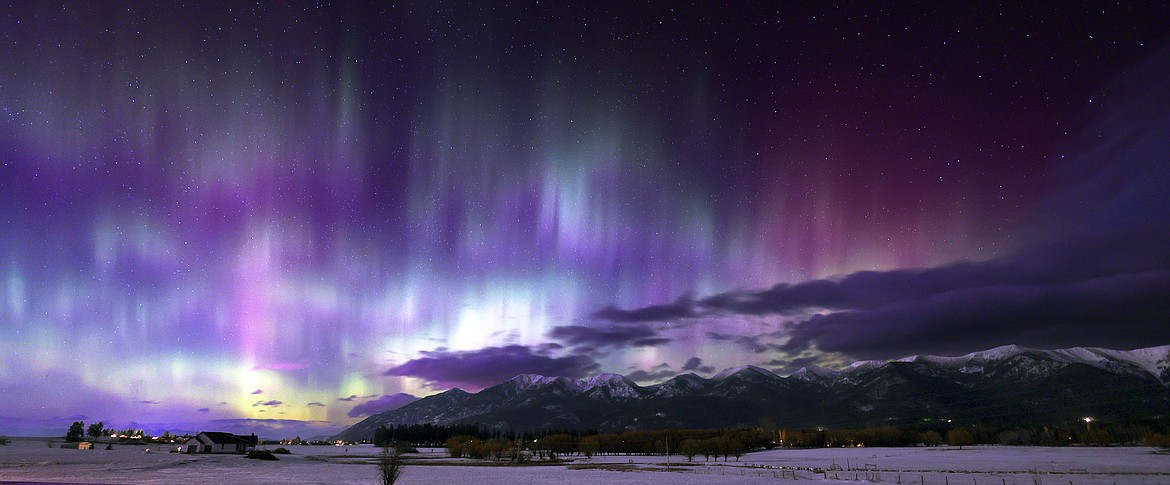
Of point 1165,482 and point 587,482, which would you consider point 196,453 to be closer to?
point 587,482

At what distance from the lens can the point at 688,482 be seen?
73.8m

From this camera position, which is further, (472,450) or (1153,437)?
(1153,437)

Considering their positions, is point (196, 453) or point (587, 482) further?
point (196, 453)

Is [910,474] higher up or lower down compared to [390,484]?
lower down

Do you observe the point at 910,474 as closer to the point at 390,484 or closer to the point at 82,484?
the point at 390,484

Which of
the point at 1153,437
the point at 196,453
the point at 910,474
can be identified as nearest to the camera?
the point at 910,474

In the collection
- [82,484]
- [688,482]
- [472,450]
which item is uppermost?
[82,484]

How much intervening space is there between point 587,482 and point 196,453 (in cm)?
11093

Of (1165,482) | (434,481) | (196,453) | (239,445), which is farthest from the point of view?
(239,445)

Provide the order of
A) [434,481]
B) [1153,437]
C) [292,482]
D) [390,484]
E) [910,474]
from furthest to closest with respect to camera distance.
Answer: [1153,437] < [910,474] < [434,481] < [292,482] < [390,484]

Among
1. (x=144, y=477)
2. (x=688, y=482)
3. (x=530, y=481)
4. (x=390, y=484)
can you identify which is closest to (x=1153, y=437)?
(x=688, y=482)

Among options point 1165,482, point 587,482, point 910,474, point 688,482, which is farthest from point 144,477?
point 1165,482

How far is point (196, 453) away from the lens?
141 metres

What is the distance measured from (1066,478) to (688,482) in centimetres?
4714
